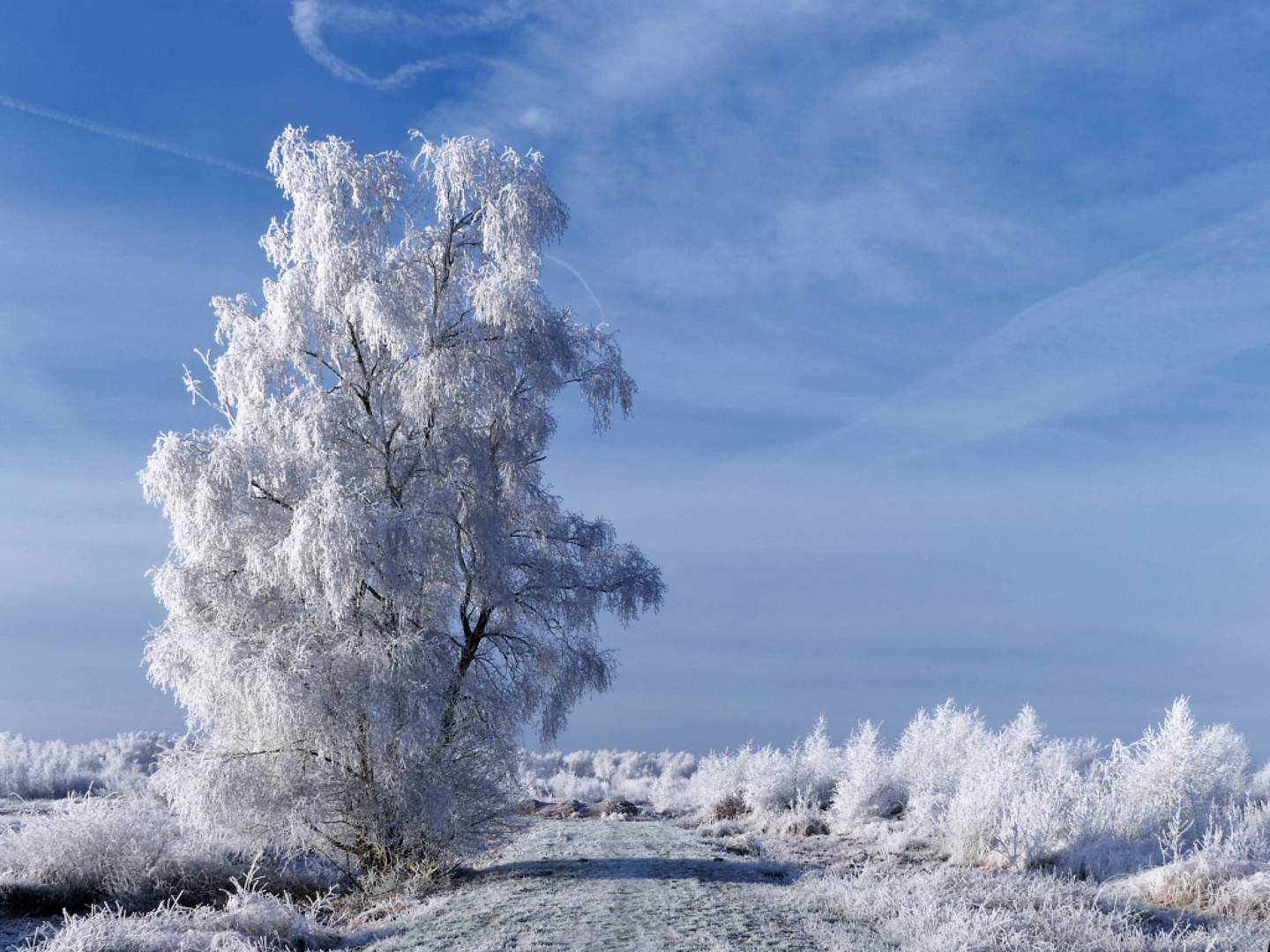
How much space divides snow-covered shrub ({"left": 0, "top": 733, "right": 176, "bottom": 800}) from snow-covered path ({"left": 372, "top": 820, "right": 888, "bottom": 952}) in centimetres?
1435

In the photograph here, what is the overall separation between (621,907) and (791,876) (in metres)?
3.89

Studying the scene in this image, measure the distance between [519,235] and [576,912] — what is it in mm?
10076

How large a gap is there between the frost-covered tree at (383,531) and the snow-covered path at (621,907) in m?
1.78

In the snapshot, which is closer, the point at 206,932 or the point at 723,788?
the point at 206,932

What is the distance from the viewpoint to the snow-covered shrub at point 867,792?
65.3 ft

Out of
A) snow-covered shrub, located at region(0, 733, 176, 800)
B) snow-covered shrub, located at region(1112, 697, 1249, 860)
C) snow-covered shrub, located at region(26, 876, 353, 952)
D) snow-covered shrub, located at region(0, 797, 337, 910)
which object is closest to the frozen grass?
snow-covered shrub, located at region(1112, 697, 1249, 860)

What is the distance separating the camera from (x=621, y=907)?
366 inches

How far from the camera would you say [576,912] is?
9.05m

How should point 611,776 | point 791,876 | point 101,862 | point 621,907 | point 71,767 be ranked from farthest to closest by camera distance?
point 611,776
point 71,767
point 791,876
point 101,862
point 621,907

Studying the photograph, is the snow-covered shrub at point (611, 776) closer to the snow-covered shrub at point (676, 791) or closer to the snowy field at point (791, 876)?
the snow-covered shrub at point (676, 791)

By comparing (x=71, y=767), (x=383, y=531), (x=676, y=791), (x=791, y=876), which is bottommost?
(x=676, y=791)

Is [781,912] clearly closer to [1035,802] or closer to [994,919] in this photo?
[994,919]

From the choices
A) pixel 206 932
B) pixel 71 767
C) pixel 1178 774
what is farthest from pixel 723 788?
pixel 71 767

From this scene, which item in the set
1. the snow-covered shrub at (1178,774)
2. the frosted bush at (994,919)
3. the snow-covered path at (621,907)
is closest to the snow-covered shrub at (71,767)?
the snow-covered path at (621,907)
